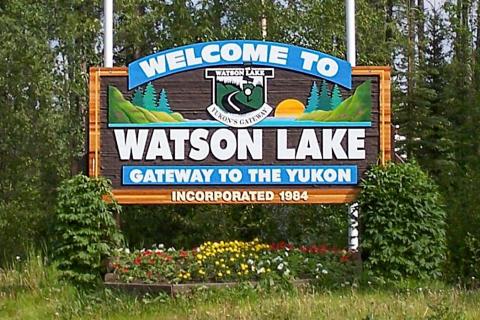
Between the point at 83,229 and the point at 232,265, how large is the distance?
7.19 feet

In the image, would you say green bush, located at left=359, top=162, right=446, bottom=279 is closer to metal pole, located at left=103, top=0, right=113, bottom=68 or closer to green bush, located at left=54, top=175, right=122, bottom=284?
green bush, located at left=54, top=175, right=122, bottom=284

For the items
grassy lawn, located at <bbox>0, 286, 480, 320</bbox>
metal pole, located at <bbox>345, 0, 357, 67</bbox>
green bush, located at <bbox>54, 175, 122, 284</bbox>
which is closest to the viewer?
grassy lawn, located at <bbox>0, 286, 480, 320</bbox>

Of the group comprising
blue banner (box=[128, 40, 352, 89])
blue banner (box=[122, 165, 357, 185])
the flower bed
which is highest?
blue banner (box=[128, 40, 352, 89])

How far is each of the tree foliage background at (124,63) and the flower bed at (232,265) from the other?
104 inches

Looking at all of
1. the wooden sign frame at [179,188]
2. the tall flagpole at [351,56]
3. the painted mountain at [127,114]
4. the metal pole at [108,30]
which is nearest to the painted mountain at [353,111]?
the wooden sign frame at [179,188]

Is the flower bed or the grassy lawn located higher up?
the flower bed

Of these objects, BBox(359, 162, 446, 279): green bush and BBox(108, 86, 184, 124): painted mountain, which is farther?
BBox(108, 86, 184, 124): painted mountain

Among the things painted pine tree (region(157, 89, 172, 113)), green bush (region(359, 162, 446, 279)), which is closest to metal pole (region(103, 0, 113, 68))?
painted pine tree (region(157, 89, 172, 113))

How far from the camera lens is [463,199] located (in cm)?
1541

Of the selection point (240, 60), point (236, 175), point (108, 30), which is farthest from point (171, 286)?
point (108, 30)

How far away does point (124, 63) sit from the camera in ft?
83.0

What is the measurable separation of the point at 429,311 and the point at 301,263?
358 centimetres

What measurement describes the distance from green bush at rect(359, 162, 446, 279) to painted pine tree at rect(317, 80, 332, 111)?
1.28m

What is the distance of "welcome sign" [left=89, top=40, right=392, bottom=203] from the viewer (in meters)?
14.3
